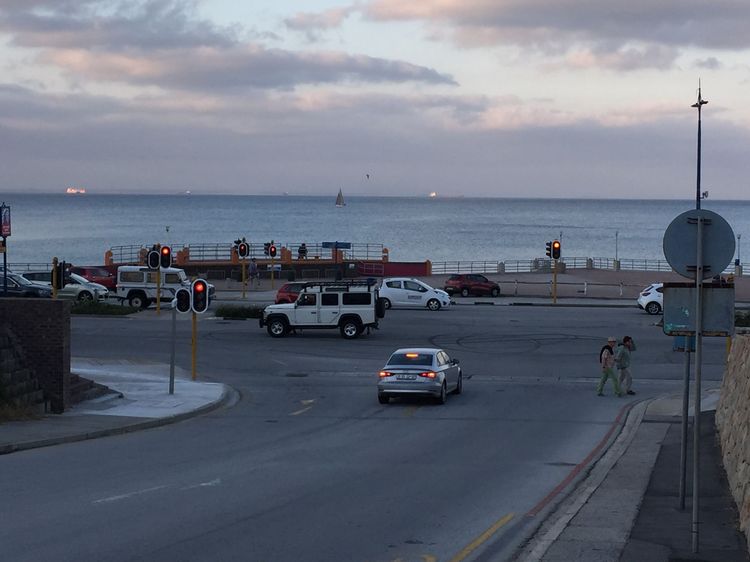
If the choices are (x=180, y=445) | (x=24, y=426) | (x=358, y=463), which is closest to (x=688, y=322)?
(x=358, y=463)

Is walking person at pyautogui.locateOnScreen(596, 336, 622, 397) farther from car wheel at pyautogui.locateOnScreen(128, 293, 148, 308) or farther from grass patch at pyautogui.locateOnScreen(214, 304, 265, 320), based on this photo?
car wheel at pyautogui.locateOnScreen(128, 293, 148, 308)

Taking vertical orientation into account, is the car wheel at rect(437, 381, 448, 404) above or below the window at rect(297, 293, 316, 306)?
below

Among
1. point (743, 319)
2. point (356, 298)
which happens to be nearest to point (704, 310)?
point (356, 298)

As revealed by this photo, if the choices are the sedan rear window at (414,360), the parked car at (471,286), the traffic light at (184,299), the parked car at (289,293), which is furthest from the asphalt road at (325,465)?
the parked car at (471,286)

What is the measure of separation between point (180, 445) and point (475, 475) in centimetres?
590

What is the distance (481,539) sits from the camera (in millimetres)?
12391

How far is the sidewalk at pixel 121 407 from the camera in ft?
65.3

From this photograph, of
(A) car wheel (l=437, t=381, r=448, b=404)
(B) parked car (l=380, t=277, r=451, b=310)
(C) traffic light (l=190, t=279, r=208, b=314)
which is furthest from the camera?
(B) parked car (l=380, t=277, r=451, b=310)

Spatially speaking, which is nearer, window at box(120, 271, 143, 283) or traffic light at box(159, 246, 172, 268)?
traffic light at box(159, 246, 172, 268)

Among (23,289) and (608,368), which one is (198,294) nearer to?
(608,368)

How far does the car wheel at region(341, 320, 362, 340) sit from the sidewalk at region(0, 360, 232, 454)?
906 cm

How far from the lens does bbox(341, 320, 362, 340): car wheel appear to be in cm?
3925

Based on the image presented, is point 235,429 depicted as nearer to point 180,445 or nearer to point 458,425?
point 180,445

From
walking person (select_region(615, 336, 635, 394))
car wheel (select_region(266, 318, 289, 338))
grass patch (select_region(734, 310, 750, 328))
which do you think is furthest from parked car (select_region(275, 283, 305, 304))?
walking person (select_region(615, 336, 635, 394))
